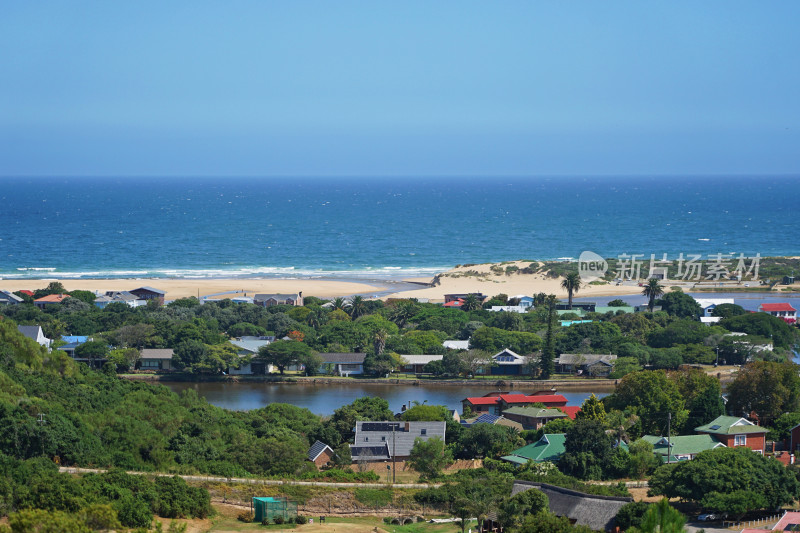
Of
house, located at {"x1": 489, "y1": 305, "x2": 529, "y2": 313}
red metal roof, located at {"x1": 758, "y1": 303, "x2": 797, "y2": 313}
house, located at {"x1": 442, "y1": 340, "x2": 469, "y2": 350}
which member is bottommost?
house, located at {"x1": 442, "y1": 340, "x2": 469, "y2": 350}

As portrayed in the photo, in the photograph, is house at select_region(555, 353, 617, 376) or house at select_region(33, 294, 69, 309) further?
house at select_region(33, 294, 69, 309)

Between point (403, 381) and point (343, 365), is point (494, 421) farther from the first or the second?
point (343, 365)

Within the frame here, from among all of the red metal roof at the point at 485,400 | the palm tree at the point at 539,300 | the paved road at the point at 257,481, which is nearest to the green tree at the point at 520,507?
the paved road at the point at 257,481

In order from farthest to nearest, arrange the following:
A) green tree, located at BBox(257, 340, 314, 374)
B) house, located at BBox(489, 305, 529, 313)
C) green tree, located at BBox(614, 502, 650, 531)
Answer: house, located at BBox(489, 305, 529, 313), green tree, located at BBox(257, 340, 314, 374), green tree, located at BBox(614, 502, 650, 531)

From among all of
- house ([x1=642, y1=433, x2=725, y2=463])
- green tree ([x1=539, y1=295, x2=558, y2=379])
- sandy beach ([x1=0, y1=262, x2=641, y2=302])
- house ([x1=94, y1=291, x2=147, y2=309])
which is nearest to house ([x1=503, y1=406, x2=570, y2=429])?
house ([x1=642, y1=433, x2=725, y2=463])

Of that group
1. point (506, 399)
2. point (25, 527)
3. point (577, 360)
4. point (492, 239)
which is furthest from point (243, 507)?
point (492, 239)

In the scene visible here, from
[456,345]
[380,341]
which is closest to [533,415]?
[380,341]

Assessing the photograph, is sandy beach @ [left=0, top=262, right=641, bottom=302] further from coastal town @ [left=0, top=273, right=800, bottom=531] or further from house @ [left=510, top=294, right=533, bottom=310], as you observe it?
house @ [left=510, top=294, right=533, bottom=310]

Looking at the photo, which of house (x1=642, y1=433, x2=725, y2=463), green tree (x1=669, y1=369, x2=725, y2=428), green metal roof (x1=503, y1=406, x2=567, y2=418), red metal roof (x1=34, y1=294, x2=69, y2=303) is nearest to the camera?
house (x1=642, y1=433, x2=725, y2=463)
